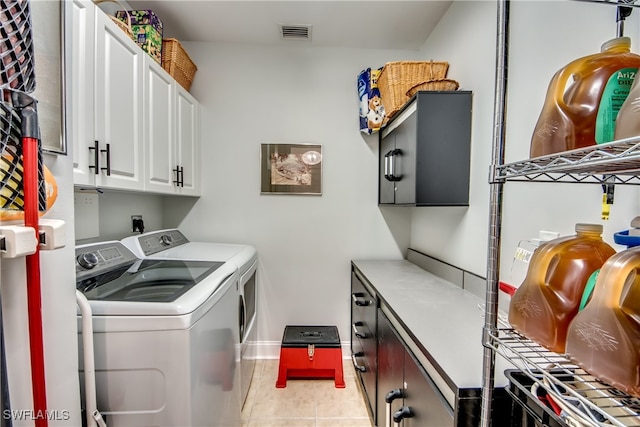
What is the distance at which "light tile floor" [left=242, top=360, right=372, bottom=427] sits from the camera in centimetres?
191

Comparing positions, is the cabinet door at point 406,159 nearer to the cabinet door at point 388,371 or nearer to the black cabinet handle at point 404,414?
the cabinet door at point 388,371

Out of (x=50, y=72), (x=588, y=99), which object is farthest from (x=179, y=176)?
(x=588, y=99)

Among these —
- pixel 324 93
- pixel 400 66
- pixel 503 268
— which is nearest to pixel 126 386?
pixel 503 268

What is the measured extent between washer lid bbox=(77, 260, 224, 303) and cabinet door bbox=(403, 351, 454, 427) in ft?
3.08

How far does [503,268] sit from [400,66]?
1.37 metres

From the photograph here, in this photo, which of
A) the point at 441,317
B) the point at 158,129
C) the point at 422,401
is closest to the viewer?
the point at 422,401

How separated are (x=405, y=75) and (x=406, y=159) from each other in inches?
22.0

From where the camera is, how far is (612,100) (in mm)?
522

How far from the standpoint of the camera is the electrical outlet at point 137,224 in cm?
217

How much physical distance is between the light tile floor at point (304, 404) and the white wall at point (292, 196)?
467 mm

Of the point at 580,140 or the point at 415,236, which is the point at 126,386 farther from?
the point at 415,236

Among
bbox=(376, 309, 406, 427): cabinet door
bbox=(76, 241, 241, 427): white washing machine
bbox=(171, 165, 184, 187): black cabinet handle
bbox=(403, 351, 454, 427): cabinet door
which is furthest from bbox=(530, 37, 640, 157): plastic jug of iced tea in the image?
bbox=(171, 165, 184, 187): black cabinet handle

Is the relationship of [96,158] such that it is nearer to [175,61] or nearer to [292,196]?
[175,61]

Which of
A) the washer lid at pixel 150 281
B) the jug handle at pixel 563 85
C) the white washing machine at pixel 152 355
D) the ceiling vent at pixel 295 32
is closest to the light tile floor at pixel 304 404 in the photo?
the white washing machine at pixel 152 355
